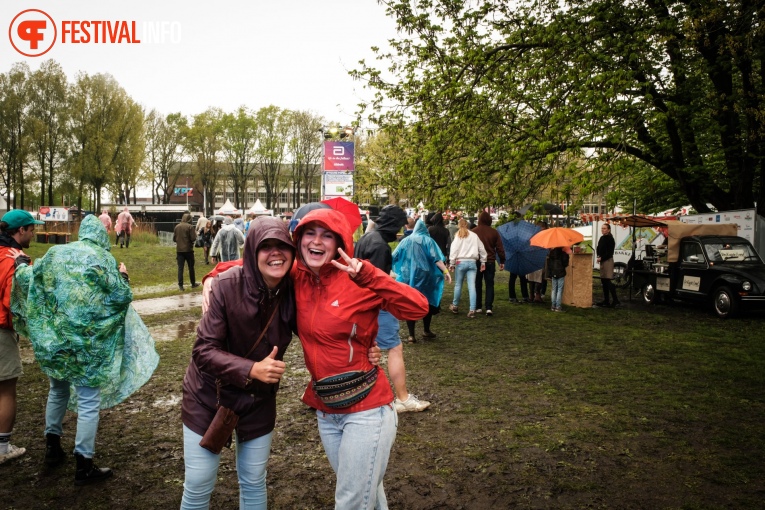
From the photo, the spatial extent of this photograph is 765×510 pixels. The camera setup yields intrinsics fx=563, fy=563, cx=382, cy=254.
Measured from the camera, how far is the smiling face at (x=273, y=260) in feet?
8.76

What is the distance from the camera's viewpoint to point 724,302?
12.6 m

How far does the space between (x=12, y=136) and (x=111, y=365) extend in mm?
44086

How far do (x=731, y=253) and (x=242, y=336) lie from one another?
45.1 feet

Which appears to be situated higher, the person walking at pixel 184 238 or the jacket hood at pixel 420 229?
the jacket hood at pixel 420 229

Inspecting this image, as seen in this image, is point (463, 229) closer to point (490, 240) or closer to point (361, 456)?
point (490, 240)

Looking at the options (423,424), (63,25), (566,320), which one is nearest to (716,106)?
(566,320)

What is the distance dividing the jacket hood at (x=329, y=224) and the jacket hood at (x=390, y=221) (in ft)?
13.2

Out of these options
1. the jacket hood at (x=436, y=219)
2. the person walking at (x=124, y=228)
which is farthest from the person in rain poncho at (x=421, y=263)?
the person walking at (x=124, y=228)

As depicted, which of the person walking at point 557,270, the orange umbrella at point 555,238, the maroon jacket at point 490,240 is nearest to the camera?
the orange umbrella at point 555,238

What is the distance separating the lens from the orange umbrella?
1255cm

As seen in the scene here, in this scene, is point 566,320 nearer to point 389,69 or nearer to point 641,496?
point 389,69

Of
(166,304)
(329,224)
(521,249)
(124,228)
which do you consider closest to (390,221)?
(329,224)

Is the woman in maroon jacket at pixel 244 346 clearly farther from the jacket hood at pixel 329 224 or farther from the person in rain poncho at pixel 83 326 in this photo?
the person in rain poncho at pixel 83 326

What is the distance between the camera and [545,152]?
1109 cm
